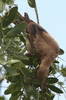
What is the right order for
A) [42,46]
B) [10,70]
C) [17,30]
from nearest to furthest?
[10,70] → [17,30] → [42,46]

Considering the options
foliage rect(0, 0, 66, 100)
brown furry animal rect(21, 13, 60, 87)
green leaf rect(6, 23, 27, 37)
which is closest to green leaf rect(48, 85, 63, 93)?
foliage rect(0, 0, 66, 100)

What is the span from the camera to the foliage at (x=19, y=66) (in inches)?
56.5

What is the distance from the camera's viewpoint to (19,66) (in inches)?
60.7

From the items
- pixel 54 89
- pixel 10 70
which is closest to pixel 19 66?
pixel 10 70

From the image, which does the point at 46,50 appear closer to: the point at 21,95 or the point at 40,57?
the point at 40,57

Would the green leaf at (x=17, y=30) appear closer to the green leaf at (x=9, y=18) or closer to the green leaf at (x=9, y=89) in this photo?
the green leaf at (x=9, y=18)

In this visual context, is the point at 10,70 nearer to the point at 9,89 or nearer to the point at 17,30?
the point at 17,30

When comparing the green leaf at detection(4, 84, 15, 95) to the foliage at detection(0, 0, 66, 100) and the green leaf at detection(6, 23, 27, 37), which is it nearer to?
the foliage at detection(0, 0, 66, 100)

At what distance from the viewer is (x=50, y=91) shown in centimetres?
183

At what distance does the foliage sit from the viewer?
56.5 inches

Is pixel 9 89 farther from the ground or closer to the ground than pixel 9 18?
closer to the ground

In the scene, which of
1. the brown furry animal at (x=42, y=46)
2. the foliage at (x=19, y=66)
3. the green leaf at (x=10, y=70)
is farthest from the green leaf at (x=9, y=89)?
the green leaf at (x=10, y=70)

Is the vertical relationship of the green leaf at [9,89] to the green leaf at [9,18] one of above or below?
below

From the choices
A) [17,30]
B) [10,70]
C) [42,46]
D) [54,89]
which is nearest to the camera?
[10,70]
